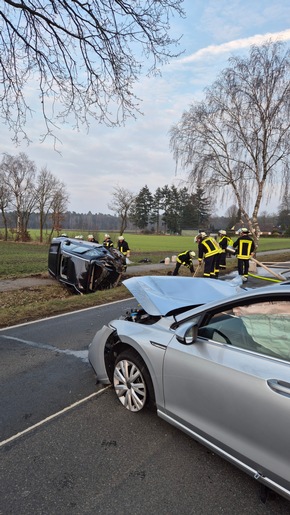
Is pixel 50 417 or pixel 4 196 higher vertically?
pixel 4 196

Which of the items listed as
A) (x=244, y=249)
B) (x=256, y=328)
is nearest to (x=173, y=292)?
(x=256, y=328)

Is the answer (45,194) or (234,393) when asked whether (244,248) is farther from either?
(45,194)

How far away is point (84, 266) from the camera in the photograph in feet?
31.5

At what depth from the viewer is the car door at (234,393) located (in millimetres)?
1875

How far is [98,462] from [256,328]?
5.02 feet

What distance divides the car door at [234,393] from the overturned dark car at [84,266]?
7.31 m

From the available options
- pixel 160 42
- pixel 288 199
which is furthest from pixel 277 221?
pixel 160 42

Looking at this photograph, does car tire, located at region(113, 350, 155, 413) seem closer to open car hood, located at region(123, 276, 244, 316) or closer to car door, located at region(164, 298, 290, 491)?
car door, located at region(164, 298, 290, 491)

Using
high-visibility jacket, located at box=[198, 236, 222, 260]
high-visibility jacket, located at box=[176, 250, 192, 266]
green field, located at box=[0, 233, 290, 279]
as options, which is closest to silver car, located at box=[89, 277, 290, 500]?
high-visibility jacket, located at box=[198, 236, 222, 260]

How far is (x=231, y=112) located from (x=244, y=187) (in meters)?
4.00

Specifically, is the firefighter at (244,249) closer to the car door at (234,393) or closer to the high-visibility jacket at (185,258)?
the high-visibility jacket at (185,258)

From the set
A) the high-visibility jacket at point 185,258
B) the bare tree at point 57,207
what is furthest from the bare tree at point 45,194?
the high-visibility jacket at point 185,258

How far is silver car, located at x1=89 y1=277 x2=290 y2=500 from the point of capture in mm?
1913

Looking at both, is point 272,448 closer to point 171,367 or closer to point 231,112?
point 171,367
